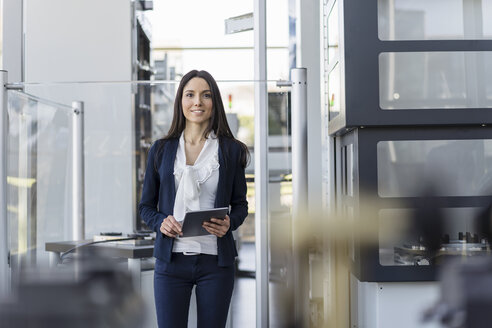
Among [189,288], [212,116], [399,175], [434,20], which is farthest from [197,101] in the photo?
[434,20]

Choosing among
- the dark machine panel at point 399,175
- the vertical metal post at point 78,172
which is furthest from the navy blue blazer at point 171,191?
the vertical metal post at point 78,172

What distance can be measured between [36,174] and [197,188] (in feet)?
4.82

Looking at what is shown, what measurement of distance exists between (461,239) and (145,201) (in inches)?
45.4

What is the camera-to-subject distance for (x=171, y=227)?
1.81 metres

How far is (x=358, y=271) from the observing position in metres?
2.54

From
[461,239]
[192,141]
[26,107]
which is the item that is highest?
[26,107]

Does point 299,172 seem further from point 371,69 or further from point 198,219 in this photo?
point 198,219

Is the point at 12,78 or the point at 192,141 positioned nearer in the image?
the point at 192,141

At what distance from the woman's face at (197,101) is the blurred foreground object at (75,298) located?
123cm

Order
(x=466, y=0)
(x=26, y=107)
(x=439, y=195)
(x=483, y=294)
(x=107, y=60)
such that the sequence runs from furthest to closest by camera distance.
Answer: (x=107, y=60) < (x=26, y=107) < (x=466, y=0) < (x=439, y=195) < (x=483, y=294)

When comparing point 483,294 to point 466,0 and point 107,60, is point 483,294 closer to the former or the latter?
point 466,0

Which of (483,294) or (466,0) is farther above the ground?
(466,0)

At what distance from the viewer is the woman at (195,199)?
6.17 ft

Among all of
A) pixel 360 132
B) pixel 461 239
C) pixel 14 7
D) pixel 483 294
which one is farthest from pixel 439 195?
pixel 14 7
